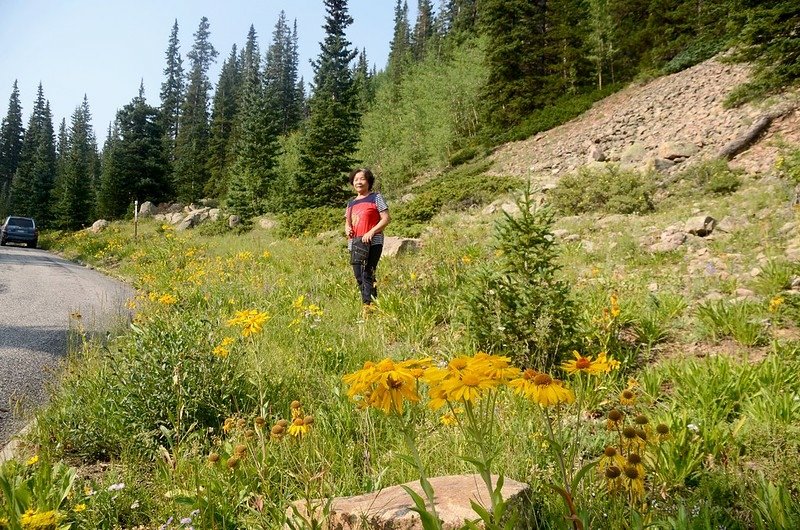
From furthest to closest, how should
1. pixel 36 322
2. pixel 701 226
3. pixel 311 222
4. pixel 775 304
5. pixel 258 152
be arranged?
pixel 258 152
pixel 311 222
pixel 701 226
pixel 36 322
pixel 775 304

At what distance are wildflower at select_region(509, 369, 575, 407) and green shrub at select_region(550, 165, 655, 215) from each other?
8.86 metres

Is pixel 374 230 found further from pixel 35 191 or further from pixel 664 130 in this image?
pixel 35 191

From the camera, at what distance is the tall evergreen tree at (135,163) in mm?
32469

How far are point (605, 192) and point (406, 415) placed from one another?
9.01m

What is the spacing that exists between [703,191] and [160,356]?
10.1m

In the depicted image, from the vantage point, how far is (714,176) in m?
9.05

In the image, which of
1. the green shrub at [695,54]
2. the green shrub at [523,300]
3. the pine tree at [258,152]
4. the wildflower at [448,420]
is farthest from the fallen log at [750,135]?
the pine tree at [258,152]

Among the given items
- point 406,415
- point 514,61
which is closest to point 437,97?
point 514,61

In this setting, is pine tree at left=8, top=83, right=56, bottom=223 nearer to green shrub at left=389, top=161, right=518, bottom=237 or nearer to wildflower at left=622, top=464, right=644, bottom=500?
green shrub at left=389, top=161, right=518, bottom=237

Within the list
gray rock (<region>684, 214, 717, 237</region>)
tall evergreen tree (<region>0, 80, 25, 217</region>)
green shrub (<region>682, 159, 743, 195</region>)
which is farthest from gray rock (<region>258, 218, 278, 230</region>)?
tall evergreen tree (<region>0, 80, 25, 217</region>)

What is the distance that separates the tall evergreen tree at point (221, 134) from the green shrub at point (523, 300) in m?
41.0

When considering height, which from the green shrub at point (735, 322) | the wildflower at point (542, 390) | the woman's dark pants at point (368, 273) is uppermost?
the woman's dark pants at point (368, 273)

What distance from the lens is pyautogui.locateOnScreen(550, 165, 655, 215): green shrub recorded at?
9.41 m

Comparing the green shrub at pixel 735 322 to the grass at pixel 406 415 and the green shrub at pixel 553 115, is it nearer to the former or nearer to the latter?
the grass at pixel 406 415
